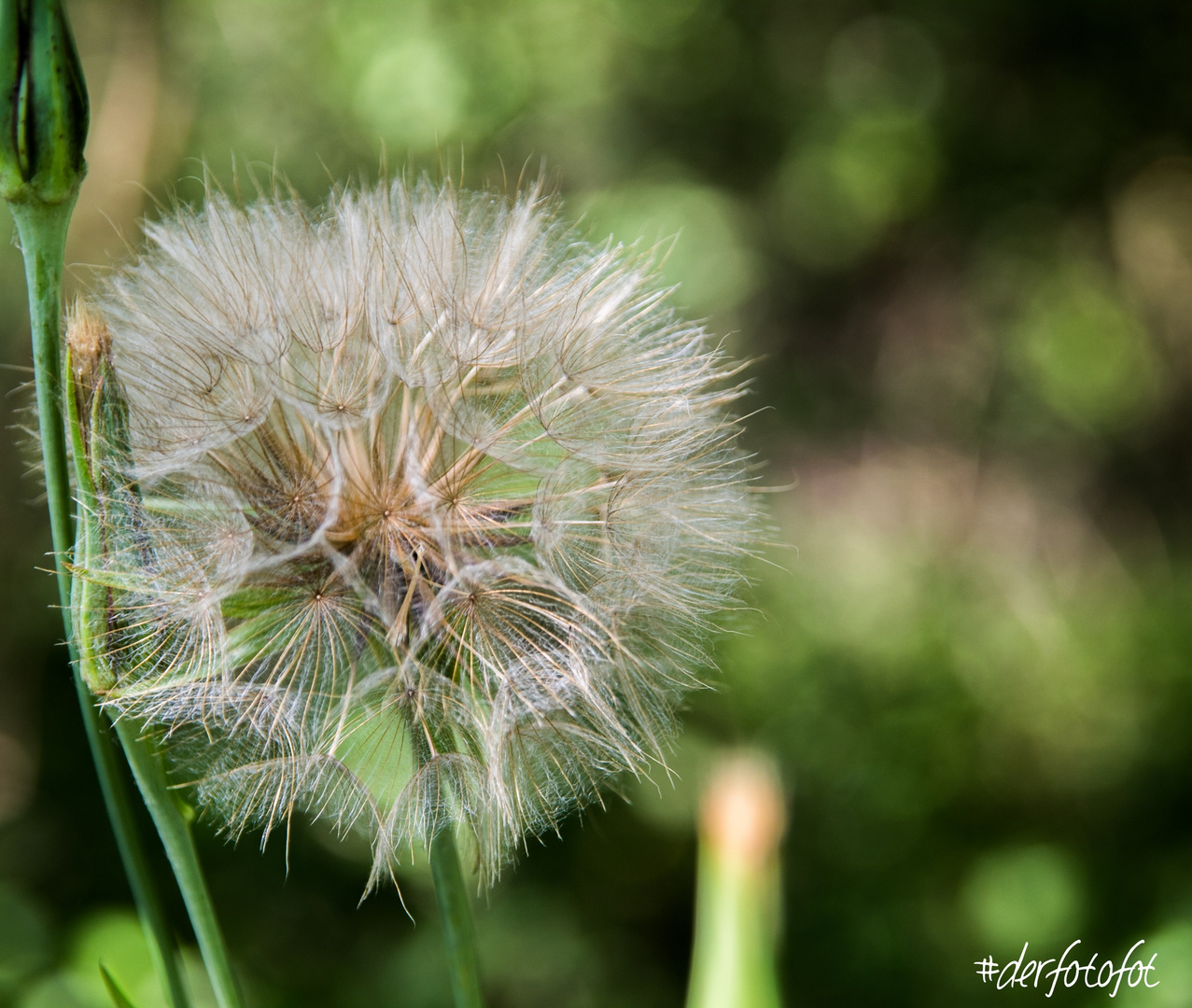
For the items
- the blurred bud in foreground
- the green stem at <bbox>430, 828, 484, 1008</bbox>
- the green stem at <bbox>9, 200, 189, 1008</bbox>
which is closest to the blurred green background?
the blurred bud in foreground

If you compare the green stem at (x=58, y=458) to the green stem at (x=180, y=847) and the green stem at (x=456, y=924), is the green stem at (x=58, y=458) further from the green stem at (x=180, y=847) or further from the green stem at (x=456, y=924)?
the green stem at (x=456, y=924)

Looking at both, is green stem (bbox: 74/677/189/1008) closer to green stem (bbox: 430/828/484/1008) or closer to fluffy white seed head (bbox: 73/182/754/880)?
fluffy white seed head (bbox: 73/182/754/880)

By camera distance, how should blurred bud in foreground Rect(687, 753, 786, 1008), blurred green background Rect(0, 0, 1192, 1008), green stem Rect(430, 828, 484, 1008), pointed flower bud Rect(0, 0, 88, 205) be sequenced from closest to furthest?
pointed flower bud Rect(0, 0, 88, 205) < green stem Rect(430, 828, 484, 1008) < blurred bud in foreground Rect(687, 753, 786, 1008) < blurred green background Rect(0, 0, 1192, 1008)

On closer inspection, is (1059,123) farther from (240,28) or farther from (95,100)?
(95,100)

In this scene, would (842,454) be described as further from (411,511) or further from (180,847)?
(180,847)

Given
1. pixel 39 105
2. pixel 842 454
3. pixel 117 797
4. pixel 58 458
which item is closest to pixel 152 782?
pixel 117 797

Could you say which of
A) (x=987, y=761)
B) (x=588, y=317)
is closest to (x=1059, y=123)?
(x=987, y=761)

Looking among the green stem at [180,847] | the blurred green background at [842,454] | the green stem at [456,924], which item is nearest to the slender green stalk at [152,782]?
the green stem at [180,847]

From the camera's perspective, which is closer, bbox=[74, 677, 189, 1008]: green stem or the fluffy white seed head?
bbox=[74, 677, 189, 1008]: green stem
